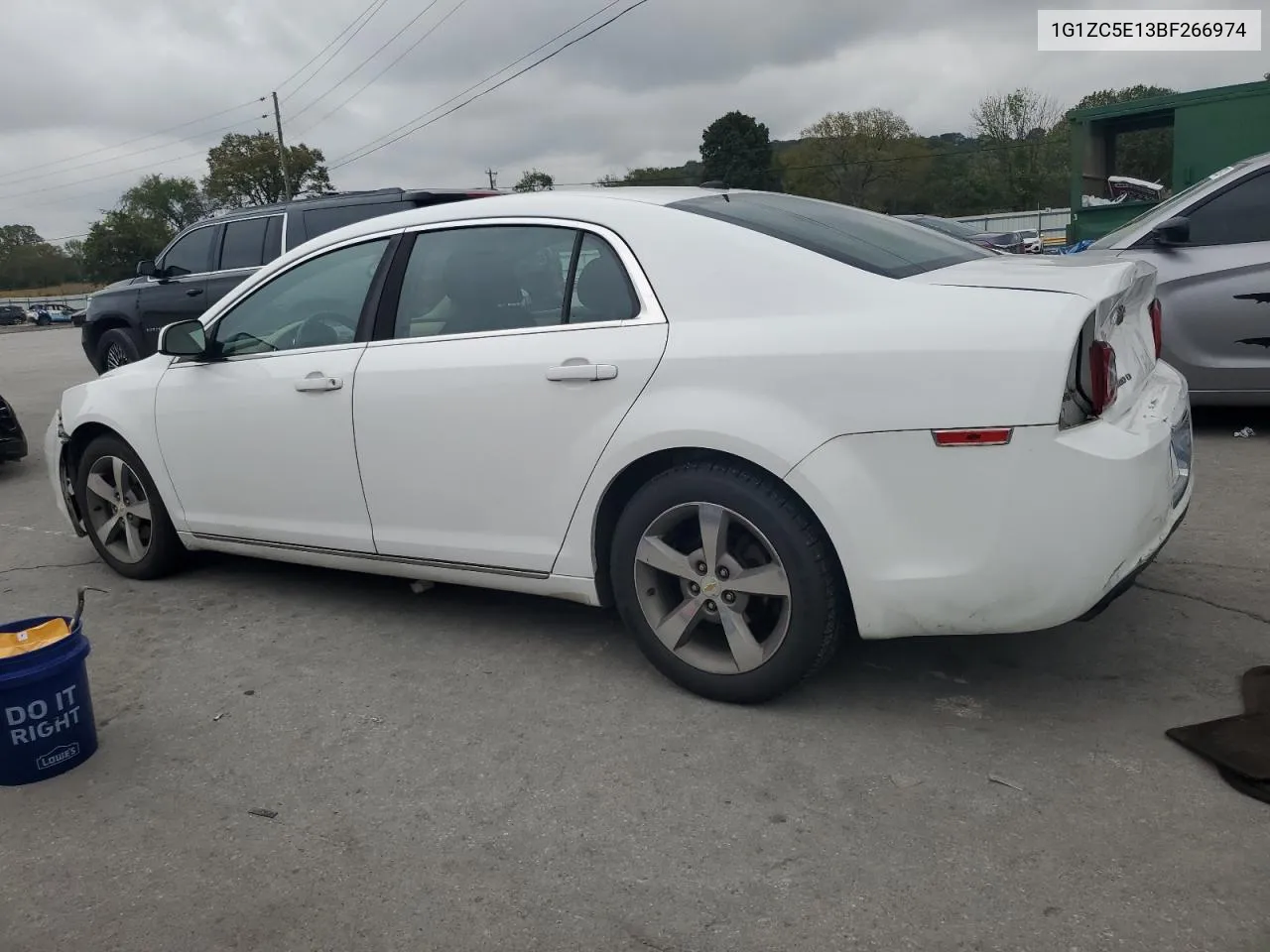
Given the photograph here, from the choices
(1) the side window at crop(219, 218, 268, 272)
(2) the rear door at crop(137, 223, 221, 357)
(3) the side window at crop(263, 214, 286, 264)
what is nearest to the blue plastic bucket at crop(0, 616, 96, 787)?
(3) the side window at crop(263, 214, 286, 264)

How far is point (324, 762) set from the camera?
10.2 feet

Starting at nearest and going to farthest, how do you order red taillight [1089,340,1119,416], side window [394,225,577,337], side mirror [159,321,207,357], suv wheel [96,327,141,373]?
red taillight [1089,340,1119,416] < side window [394,225,577,337] < side mirror [159,321,207,357] < suv wheel [96,327,141,373]

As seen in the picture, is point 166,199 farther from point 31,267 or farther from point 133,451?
point 133,451

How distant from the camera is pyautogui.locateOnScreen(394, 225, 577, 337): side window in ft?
11.7

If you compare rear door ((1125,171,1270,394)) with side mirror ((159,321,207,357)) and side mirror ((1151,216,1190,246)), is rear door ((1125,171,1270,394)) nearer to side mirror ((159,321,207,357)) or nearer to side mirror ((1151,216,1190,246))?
side mirror ((1151,216,1190,246))

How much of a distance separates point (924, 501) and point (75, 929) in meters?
2.33

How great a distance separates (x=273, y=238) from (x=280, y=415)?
6066mm

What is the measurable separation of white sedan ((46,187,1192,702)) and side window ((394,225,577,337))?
1 cm

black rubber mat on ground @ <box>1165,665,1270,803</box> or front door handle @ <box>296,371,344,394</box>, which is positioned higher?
front door handle @ <box>296,371,344,394</box>

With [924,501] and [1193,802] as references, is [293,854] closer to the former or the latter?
[924,501]

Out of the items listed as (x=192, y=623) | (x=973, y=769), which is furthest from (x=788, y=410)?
(x=192, y=623)

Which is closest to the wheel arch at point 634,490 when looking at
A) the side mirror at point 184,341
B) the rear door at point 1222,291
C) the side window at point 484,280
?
the side window at point 484,280

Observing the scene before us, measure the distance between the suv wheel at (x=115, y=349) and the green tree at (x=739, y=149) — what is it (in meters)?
64.0

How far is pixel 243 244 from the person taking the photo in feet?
32.3
